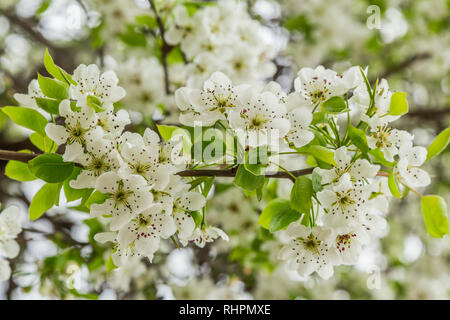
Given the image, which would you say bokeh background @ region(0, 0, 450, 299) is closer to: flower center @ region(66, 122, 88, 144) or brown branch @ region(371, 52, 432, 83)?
brown branch @ region(371, 52, 432, 83)

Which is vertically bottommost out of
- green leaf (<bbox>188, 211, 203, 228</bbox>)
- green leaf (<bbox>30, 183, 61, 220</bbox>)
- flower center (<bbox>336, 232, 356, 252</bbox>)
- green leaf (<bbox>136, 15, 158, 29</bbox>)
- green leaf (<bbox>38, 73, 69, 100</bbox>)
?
flower center (<bbox>336, 232, 356, 252</bbox>)

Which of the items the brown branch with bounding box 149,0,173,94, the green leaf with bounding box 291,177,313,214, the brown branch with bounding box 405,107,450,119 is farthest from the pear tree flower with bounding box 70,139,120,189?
the brown branch with bounding box 405,107,450,119

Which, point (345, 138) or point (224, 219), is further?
point (224, 219)

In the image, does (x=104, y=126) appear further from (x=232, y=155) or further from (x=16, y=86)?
(x=16, y=86)

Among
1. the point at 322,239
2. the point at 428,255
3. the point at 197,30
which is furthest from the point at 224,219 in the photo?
the point at 428,255

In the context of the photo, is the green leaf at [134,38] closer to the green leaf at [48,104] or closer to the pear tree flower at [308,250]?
the green leaf at [48,104]
